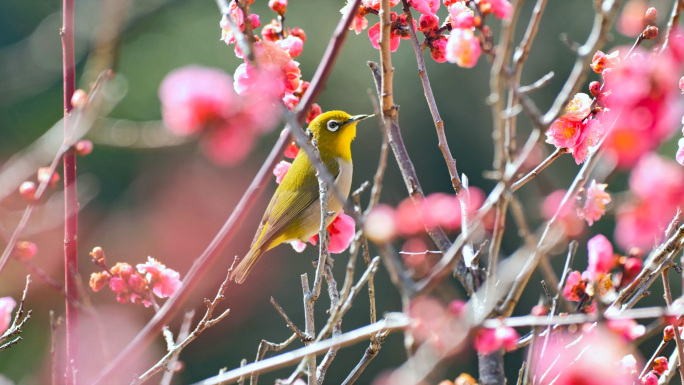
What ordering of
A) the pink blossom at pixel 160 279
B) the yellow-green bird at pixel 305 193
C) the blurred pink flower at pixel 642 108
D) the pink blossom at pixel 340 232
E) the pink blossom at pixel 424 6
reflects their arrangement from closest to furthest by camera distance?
the blurred pink flower at pixel 642 108 → the pink blossom at pixel 160 279 → the pink blossom at pixel 424 6 → the pink blossom at pixel 340 232 → the yellow-green bird at pixel 305 193

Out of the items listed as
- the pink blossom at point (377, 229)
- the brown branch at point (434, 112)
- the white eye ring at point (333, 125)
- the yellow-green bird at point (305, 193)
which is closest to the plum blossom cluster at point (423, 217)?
the brown branch at point (434, 112)

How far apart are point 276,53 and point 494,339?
0.59m

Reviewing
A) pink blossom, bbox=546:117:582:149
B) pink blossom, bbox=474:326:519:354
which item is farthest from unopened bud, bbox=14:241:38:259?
pink blossom, bbox=546:117:582:149

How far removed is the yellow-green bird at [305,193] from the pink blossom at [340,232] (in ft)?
1.48

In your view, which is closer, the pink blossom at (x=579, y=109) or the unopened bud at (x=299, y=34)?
the pink blossom at (x=579, y=109)

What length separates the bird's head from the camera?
270 centimetres

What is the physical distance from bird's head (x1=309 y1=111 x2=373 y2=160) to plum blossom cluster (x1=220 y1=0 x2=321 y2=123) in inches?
32.6

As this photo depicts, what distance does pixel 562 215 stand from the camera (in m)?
0.99

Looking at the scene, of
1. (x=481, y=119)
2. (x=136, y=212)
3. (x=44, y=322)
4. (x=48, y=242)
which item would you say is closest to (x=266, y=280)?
(x=136, y=212)

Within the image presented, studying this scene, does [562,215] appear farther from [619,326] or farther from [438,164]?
[438,164]

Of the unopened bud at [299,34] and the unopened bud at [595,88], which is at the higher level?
the unopened bud at [299,34]

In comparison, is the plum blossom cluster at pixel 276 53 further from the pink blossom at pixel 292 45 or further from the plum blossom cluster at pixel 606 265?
the plum blossom cluster at pixel 606 265

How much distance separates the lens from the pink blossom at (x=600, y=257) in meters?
0.96

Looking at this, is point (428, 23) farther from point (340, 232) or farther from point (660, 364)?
point (660, 364)
